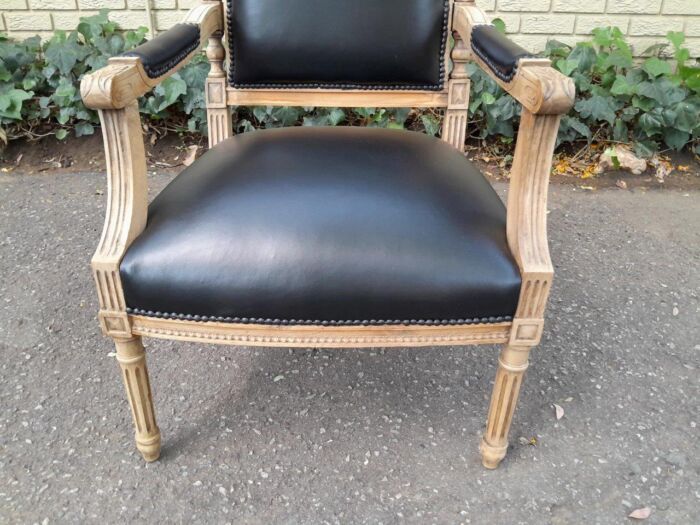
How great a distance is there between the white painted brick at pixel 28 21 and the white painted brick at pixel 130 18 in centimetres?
33

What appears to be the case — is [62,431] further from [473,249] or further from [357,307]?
[473,249]

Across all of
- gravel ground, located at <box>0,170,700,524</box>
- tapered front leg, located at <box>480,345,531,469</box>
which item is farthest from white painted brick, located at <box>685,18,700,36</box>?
tapered front leg, located at <box>480,345,531,469</box>

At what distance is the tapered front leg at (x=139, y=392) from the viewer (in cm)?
114

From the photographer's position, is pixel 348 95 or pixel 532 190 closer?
pixel 532 190

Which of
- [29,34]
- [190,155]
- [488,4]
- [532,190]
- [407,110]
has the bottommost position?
[190,155]

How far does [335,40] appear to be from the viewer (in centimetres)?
150

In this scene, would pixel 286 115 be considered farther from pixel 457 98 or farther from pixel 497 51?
pixel 497 51

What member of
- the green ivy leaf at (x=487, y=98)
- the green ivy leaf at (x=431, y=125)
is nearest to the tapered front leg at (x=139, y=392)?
the green ivy leaf at (x=431, y=125)

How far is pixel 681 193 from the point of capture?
273 cm

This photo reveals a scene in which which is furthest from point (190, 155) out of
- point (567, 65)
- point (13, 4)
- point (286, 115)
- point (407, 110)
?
point (567, 65)

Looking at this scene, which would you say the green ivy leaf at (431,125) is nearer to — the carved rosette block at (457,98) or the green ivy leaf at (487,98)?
the green ivy leaf at (487,98)

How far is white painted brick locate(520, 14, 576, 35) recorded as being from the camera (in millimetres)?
2994

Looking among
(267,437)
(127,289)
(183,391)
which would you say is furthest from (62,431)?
(127,289)

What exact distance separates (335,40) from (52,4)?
2210 millimetres
